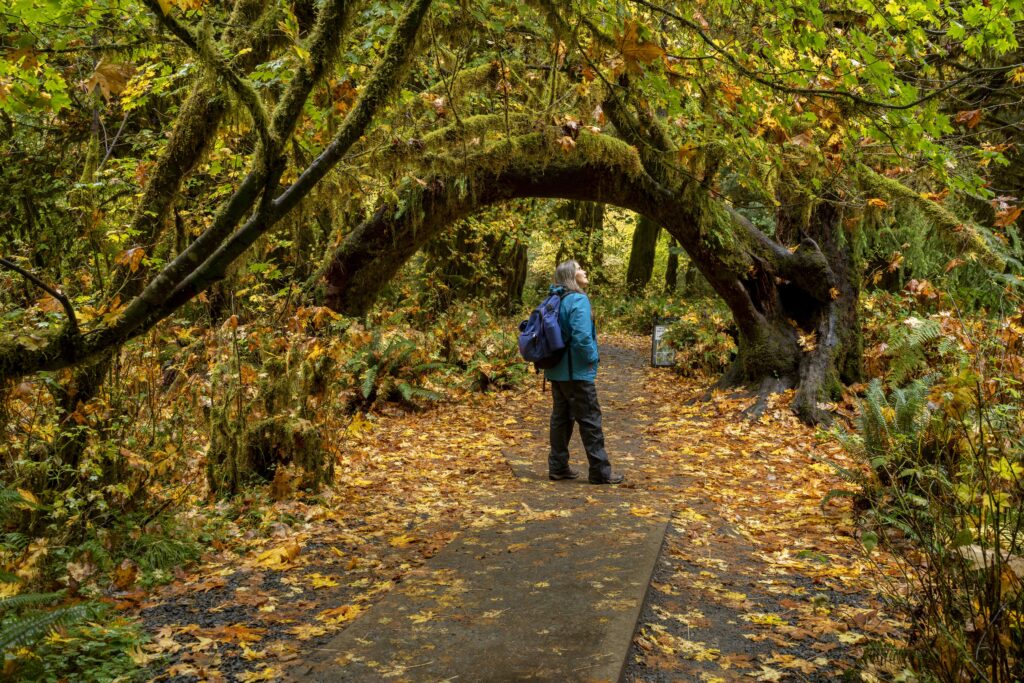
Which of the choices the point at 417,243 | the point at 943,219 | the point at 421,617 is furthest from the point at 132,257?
the point at 943,219

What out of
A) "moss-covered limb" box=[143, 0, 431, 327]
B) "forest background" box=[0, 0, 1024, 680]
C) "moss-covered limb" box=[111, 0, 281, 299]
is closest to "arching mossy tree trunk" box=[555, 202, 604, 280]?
"forest background" box=[0, 0, 1024, 680]

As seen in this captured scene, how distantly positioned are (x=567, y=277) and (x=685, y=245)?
14.7 ft

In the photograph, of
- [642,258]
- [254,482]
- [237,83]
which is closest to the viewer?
[237,83]

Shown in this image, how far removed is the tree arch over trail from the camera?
9.93 m

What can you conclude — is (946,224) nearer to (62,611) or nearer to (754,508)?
(754,508)

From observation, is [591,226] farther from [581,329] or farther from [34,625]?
[34,625]

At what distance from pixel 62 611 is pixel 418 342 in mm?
8847

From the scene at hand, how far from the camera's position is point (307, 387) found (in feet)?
22.3

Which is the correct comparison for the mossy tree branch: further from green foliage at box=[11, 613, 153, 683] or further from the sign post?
the sign post

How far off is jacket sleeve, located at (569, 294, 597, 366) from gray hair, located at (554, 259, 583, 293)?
250mm

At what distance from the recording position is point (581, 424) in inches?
279

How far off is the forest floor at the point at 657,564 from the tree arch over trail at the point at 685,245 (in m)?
1.15

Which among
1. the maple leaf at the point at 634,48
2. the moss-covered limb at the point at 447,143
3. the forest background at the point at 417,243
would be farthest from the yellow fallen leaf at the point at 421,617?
the moss-covered limb at the point at 447,143

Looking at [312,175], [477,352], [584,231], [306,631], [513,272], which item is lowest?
[306,631]
